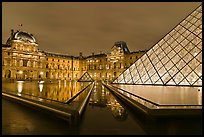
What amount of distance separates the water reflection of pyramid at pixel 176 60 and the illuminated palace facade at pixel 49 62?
3455 cm

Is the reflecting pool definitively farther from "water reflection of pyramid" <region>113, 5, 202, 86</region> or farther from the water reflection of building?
"water reflection of pyramid" <region>113, 5, 202, 86</region>

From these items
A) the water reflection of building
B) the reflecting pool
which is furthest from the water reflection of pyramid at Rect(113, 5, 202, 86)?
the water reflection of building

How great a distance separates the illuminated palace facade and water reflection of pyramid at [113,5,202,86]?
34546 mm

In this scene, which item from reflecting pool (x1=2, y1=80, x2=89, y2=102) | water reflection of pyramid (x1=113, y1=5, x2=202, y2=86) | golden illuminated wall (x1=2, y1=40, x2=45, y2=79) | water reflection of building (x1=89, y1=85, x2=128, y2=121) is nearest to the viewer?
water reflection of building (x1=89, y1=85, x2=128, y2=121)

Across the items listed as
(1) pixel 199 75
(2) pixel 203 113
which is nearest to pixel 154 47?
(1) pixel 199 75

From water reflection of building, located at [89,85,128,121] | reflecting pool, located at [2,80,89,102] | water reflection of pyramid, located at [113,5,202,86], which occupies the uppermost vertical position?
water reflection of pyramid, located at [113,5,202,86]

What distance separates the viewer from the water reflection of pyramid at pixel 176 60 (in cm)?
1666

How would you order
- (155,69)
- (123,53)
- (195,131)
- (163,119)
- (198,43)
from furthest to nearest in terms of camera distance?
(123,53)
(155,69)
(198,43)
(163,119)
(195,131)

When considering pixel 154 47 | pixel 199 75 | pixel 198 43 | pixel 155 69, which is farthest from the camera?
pixel 154 47

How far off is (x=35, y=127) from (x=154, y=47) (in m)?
19.1

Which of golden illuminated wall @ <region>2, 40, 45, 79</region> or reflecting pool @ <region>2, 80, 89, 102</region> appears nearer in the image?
reflecting pool @ <region>2, 80, 89, 102</region>

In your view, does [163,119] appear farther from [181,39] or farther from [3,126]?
[181,39]

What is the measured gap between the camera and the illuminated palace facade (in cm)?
5384

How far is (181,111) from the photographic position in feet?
15.8
